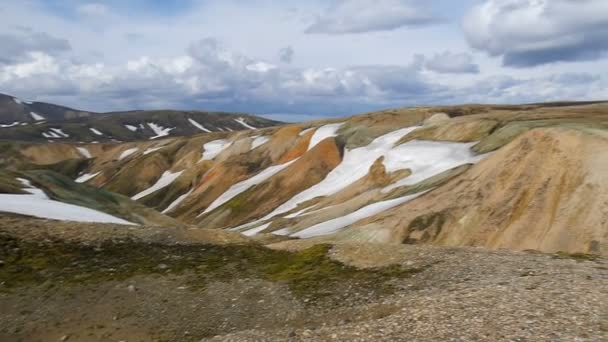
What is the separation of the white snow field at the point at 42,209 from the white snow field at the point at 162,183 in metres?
103

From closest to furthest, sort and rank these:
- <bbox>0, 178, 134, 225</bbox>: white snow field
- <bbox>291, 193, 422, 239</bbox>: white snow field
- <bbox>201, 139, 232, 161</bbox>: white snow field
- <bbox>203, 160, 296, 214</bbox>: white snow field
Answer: <bbox>0, 178, 134, 225</bbox>: white snow field, <bbox>291, 193, 422, 239</bbox>: white snow field, <bbox>203, 160, 296, 214</bbox>: white snow field, <bbox>201, 139, 232, 161</bbox>: white snow field

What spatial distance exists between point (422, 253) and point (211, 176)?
12062 centimetres

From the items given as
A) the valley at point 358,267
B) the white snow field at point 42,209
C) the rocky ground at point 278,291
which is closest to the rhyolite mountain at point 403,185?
the valley at point 358,267

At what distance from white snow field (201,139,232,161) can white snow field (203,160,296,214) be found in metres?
39.5

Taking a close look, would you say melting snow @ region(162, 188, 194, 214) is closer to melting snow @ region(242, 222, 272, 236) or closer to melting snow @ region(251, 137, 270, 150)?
melting snow @ region(251, 137, 270, 150)

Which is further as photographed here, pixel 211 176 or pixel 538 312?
pixel 211 176

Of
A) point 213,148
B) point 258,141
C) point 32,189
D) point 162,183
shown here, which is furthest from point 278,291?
point 213,148

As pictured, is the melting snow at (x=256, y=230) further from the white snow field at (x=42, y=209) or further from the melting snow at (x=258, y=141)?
the melting snow at (x=258, y=141)

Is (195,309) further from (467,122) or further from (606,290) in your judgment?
(467,122)

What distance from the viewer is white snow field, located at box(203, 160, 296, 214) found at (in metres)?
126

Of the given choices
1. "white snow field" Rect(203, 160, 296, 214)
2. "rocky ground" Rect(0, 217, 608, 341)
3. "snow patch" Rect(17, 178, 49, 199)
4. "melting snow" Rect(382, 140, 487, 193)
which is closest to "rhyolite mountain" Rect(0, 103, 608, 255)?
"melting snow" Rect(382, 140, 487, 193)

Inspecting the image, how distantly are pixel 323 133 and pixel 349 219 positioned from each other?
76.0 meters

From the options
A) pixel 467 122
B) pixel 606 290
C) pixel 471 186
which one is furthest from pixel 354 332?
pixel 467 122

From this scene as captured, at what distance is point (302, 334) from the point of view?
20.3 metres
